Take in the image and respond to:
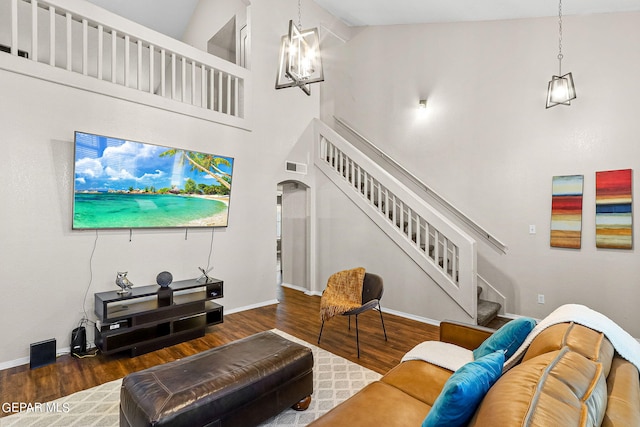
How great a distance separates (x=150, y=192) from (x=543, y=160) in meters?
5.02

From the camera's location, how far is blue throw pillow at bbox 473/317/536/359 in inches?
68.5

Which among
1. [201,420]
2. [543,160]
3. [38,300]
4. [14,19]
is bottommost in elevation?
[201,420]

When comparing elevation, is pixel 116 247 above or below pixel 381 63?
below

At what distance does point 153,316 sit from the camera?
11.0 ft

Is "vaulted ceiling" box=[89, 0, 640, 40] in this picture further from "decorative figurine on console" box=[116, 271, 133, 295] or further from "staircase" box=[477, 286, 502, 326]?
"decorative figurine on console" box=[116, 271, 133, 295]

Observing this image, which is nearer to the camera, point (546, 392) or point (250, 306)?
point (546, 392)

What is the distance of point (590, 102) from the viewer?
3.77 metres

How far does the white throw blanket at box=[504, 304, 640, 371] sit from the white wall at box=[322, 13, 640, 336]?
8.99ft

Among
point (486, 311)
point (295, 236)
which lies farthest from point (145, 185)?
point (486, 311)

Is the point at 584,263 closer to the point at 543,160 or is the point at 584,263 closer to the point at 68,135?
the point at 543,160

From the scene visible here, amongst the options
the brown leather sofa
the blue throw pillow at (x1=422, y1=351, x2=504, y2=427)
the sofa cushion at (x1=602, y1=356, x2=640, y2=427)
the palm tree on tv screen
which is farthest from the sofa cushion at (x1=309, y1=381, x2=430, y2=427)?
the palm tree on tv screen

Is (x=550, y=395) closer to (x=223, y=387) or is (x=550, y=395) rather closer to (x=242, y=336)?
(x=223, y=387)

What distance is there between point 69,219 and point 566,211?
5.75 m

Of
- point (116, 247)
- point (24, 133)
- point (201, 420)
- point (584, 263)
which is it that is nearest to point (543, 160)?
point (584, 263)
